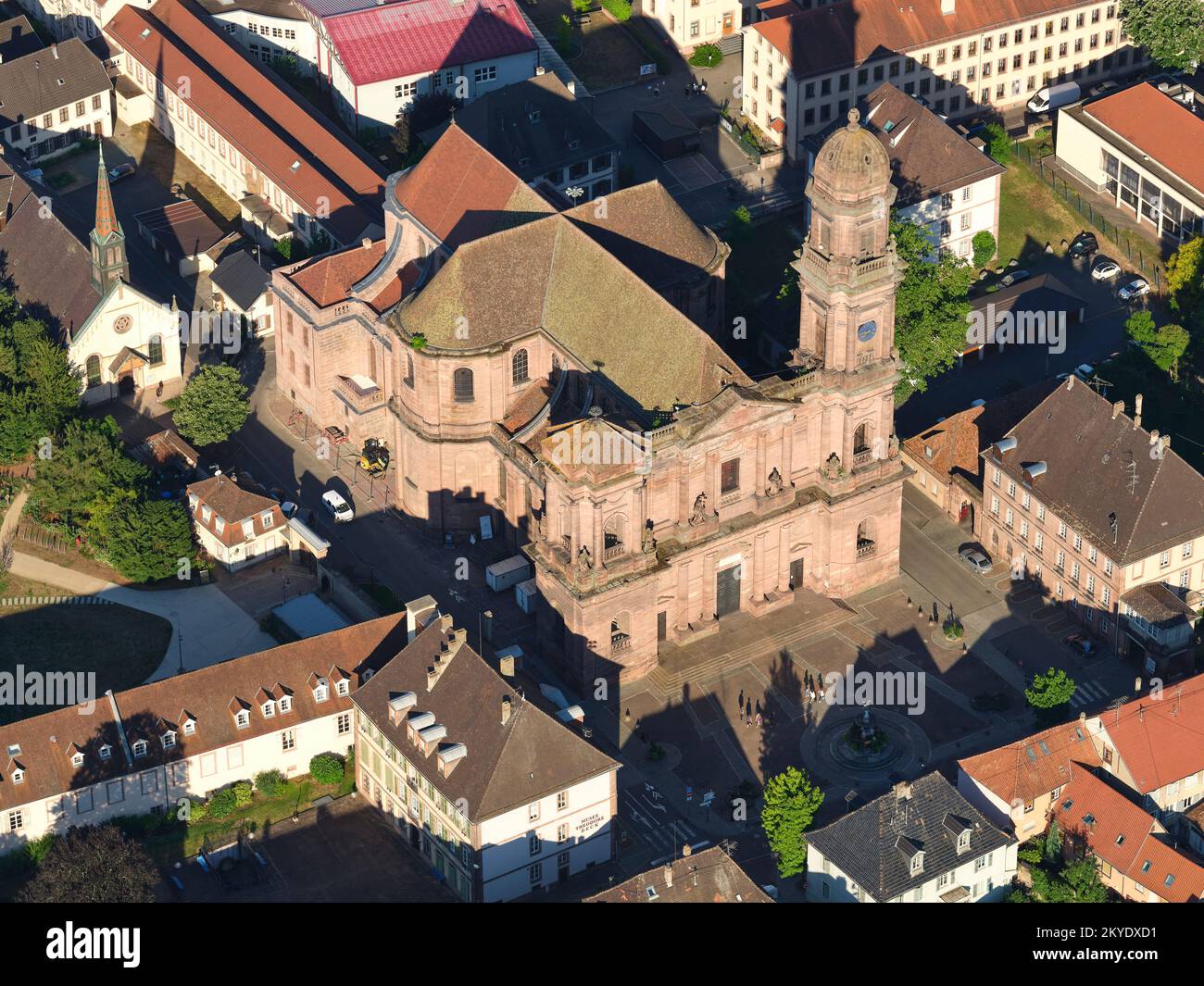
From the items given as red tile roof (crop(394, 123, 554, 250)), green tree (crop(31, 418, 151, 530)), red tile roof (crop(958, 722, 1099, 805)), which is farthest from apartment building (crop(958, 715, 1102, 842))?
green tree (crop(31, 418, 151, 530))

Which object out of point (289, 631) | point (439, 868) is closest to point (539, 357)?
point (289, 631)

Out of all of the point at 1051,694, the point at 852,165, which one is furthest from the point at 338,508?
the point at 1051,694

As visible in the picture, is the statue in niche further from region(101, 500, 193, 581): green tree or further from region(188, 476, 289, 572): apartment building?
region(101, 500, 193, 581): green tree

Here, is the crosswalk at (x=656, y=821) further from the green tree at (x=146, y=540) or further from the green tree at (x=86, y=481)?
the green tree at (x=86, y=481)

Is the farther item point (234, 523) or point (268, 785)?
point (234, 523)

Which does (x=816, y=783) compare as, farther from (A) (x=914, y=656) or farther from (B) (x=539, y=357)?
(B) (x=539, y=357)

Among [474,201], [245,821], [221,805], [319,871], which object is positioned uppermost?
[474,201]

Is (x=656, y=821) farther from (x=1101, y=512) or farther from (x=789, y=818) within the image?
(x=1101, y=512)
